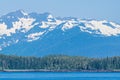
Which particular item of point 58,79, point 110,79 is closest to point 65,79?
point 58,79

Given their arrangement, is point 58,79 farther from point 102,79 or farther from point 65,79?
point 102,79

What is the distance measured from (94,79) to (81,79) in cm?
326

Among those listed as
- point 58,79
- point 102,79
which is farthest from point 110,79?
point 58,79

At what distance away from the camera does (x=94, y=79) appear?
14638 centimetres

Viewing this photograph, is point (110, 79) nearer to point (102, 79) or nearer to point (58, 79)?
point (102, 79)

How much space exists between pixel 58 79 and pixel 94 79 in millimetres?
8521

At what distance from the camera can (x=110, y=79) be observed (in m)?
148

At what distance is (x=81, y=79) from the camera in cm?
14762

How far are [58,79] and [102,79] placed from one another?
421 inches

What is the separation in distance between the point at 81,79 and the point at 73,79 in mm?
2472

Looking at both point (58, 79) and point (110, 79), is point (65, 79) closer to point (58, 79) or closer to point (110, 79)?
point (58, 79)

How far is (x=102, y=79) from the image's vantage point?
149250 millimetres

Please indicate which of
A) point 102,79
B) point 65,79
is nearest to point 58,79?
point 65,79
